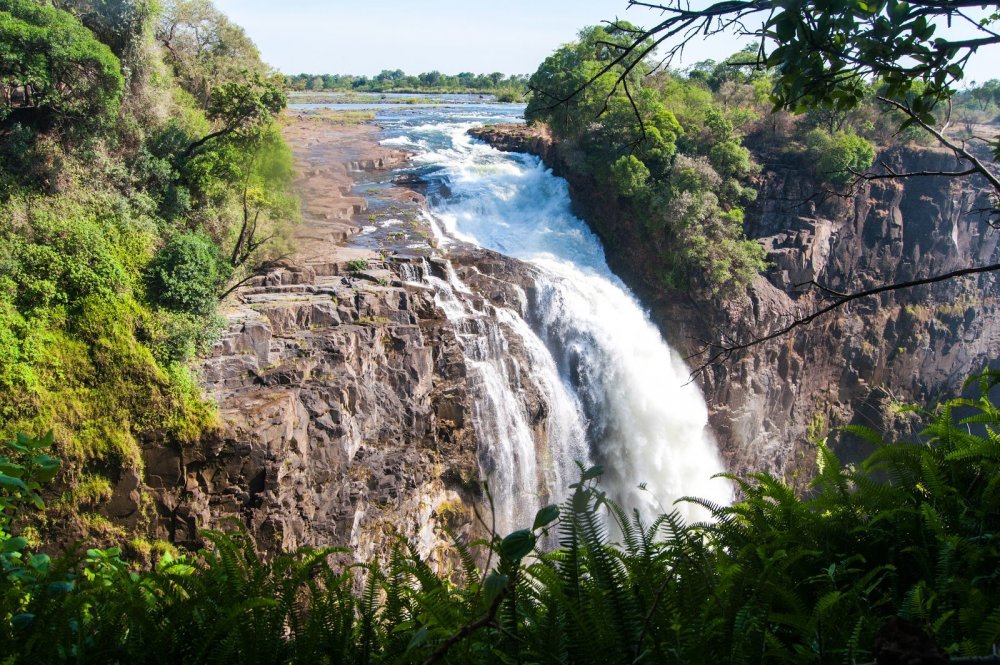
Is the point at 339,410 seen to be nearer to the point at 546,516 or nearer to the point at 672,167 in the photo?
the point at 546,516

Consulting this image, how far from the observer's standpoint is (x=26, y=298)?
9.23 metres

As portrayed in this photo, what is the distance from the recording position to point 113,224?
1058 centimetres

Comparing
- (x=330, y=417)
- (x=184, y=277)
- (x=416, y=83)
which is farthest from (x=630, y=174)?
(x=416, y=83)

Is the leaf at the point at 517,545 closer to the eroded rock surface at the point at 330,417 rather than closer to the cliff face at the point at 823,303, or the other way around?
the eroded rock surface at the point at 330,417

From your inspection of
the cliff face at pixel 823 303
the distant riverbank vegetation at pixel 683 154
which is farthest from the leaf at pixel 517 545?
the distant riverbank vegetation at pixel 683 154

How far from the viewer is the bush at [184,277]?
10391 millimetres

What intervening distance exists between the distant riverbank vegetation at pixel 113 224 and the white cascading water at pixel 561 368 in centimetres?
526

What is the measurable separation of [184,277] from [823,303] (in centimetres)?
2383

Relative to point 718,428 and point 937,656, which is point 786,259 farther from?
point 937,656

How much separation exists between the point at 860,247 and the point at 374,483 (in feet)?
74.7

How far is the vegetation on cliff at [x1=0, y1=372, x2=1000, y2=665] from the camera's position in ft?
7.41

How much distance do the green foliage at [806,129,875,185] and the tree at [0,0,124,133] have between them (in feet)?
73.3

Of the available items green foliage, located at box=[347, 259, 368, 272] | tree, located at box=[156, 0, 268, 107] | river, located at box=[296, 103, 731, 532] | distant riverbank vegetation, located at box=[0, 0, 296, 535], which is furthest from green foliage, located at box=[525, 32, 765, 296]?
distant riverbank vegetation, located at box=[0, 0, 296, 535]

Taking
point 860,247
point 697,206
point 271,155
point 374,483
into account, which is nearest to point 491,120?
point 697,206
